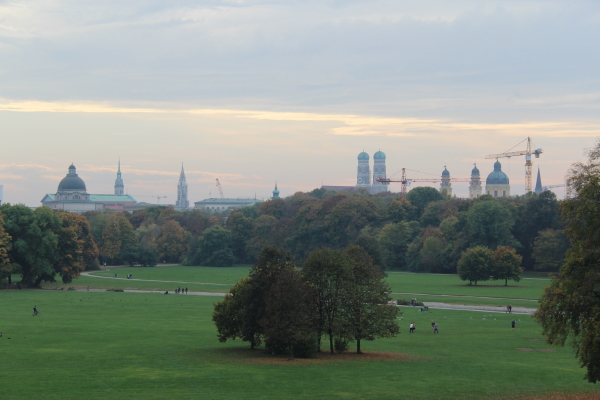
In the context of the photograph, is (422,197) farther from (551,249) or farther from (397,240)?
(551,249)

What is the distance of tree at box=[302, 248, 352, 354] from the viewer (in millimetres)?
45125

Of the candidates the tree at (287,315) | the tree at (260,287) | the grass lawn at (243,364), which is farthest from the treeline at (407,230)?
the tree at (287,315)

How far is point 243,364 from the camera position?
40406 millimetres

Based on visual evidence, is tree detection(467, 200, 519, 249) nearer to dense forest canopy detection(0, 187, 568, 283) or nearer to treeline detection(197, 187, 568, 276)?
treeline detection(197, 187, 568, 276)

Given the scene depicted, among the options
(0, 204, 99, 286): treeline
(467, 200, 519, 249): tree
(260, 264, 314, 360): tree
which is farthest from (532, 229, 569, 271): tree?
(260, 264, 314, 360): tree

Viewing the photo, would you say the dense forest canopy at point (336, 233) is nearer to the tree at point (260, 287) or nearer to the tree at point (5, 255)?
the tree at point (5, 255)

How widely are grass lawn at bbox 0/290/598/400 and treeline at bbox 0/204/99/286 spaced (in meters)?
33.1

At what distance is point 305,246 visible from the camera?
14788 centimetres

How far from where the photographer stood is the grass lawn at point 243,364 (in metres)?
33.3

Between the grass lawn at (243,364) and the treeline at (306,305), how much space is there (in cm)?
137

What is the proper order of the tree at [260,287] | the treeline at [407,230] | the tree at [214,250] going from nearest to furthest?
the tree at [260,287], the treeline at [407,230], the tree at [214,250]

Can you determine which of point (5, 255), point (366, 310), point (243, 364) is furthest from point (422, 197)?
point (243, 364)

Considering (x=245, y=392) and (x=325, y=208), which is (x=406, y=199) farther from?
(x=245, y=392)

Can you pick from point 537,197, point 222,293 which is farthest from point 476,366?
point 537,197
